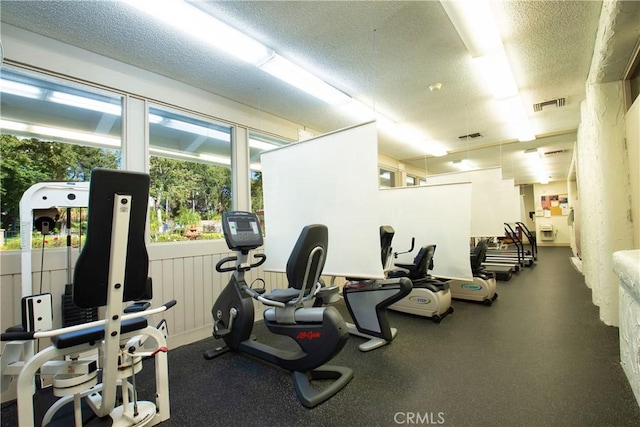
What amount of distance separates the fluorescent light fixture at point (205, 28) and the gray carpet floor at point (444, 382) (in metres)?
2.80

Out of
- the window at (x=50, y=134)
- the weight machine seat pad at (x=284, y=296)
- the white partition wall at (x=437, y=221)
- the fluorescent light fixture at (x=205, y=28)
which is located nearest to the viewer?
the fluorescent light fixture at (x=205, y=28)

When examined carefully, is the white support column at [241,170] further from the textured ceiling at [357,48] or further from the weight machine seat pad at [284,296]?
the weight machine seat pad at [284,296]

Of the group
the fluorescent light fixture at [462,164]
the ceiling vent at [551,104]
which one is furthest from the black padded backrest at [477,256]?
the fluorescent light fixture at [462,164]

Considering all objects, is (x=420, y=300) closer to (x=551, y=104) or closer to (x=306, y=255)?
(x=306, y=255)

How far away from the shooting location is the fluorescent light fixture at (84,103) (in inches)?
98.9

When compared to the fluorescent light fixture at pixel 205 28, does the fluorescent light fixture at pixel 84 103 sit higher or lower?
lower

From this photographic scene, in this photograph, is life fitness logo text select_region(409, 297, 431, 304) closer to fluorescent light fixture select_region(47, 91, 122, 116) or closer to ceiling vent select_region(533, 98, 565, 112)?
ceiling vent select_region(533, 98, 565, 112)

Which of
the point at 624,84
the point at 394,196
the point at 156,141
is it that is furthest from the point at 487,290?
the point at 156,141

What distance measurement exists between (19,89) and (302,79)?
2.47 m

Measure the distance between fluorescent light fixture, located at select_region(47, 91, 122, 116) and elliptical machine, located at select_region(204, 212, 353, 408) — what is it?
1593 mm

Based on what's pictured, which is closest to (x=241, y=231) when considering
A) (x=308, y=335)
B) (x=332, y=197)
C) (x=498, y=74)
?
(x=332, y=197)

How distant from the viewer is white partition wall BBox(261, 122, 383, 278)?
224 cm

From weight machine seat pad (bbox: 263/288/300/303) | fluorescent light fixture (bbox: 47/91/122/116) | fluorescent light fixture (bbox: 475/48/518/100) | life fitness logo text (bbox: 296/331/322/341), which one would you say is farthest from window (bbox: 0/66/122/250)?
fluorescent light fixture (bbox: 475/48/518/100)

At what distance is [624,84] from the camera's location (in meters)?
2.85
